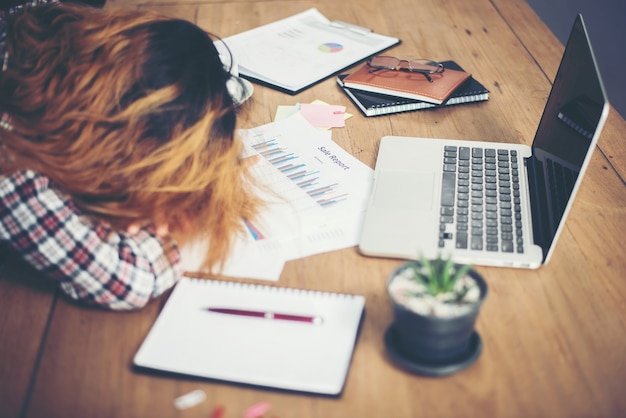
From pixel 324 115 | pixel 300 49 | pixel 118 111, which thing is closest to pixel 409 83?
pixel 324 115

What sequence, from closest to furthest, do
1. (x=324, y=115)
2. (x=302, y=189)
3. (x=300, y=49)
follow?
(x=302, y=189) < (x=324, y=115) < (x=300, y=49)

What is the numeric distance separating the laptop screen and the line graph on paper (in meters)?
0.31

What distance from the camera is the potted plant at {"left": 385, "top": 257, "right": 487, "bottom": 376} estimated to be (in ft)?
2.13

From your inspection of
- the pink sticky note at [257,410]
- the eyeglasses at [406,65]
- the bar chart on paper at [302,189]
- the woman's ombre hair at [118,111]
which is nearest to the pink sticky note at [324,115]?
the bar chart on paper at [302,189]

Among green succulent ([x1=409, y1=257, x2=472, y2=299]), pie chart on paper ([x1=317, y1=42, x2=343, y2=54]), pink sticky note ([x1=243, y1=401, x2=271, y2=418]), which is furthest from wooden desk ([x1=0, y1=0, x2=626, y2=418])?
pie chart on paper ([x1=317, y1=42, x2=343, y2=54])

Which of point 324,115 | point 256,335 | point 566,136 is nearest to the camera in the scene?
point 256,335

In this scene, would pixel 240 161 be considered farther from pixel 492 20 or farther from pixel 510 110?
pixel 492 20

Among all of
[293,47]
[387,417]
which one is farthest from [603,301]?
[293,47]

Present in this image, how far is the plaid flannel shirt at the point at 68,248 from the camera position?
2.54ft

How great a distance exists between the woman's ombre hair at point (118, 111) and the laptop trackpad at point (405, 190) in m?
0.27

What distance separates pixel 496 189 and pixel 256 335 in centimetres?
46

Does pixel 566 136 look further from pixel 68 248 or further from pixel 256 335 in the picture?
pixel 68 248

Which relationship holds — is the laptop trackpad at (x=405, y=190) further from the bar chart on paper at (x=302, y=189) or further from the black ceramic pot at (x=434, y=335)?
the black ceramic pot at (x=434, y=335)

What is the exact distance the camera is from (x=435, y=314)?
2.13ft
